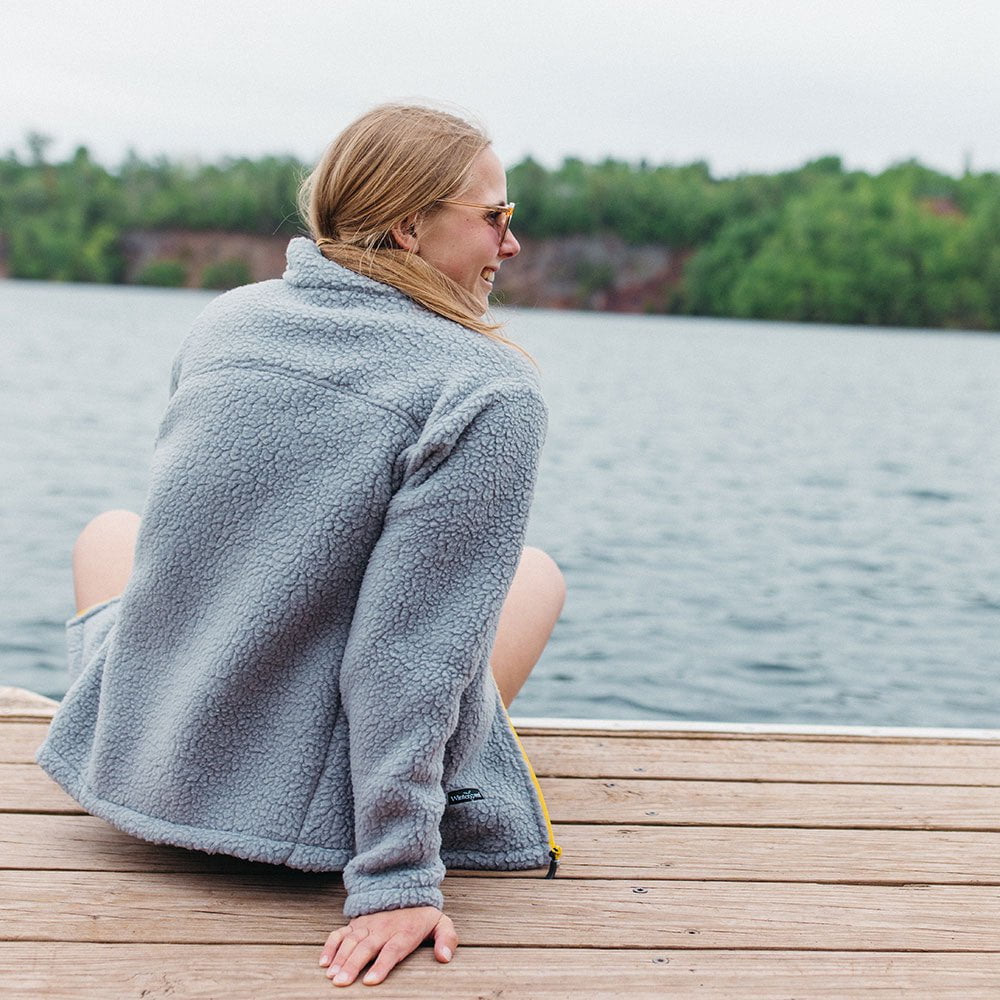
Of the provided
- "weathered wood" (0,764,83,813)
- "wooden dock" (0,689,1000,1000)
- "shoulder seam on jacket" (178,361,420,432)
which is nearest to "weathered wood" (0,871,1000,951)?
"wooden dock" (0,689,1000,1000)

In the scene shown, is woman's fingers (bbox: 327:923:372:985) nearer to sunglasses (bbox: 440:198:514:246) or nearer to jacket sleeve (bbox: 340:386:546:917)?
jacket sleeve (bbox: 340:386:546:917)

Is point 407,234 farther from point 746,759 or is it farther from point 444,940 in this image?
point 746,759

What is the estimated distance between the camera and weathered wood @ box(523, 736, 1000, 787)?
225 cm

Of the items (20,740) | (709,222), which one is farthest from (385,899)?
(709,222)

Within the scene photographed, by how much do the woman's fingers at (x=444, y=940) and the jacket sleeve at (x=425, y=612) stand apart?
5cm

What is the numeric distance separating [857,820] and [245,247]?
5116 centimetres

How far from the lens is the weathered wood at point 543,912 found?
62.9 inches

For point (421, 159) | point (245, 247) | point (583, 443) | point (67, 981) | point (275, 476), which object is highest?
point (421, 159)

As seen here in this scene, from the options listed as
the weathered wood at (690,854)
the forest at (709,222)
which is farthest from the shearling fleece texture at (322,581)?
the forest at (709,222)

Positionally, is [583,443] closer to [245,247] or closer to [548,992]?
[548,992]

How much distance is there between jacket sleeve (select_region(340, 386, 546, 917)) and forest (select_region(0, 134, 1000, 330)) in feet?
158

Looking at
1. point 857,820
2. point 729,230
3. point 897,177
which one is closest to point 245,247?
point 729,230

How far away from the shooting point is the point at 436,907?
1571 mm

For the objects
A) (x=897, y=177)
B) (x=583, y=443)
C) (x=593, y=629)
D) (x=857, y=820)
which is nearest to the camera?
(x=857, y=820)
